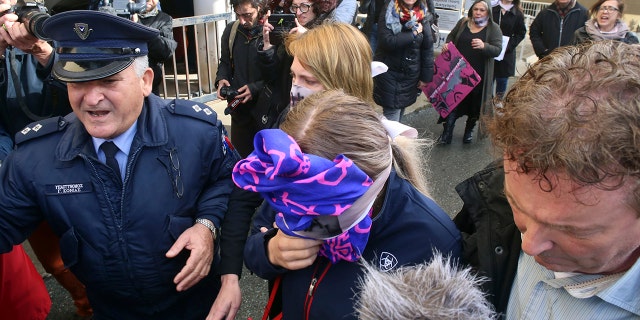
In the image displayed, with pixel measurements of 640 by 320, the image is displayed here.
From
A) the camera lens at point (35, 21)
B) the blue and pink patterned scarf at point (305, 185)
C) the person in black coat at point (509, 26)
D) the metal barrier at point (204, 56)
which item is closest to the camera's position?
the blue and pink patterned scarf at point (305, 185)

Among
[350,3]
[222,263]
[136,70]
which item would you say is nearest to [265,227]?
[222,263]

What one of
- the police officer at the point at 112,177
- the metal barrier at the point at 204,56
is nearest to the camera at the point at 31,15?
the police officer at the point at 112,177

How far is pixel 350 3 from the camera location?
4500 millimetres

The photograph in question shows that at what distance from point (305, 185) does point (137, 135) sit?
2.85 ft

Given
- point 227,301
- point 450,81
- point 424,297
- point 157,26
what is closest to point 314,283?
point 227,301

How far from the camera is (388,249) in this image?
4.85 ft

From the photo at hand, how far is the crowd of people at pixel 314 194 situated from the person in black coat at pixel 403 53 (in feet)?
8.22

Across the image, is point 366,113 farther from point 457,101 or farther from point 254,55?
point 457,101

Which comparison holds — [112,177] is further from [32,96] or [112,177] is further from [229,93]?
[229,93]

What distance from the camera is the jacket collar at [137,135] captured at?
1.72 metres

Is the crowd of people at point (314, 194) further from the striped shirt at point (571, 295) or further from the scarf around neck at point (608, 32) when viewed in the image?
the scarf around neck at point (608, 32)

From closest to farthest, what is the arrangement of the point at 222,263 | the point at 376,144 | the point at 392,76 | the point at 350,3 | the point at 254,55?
the point at 376,144, the point at 222,263, the point at 254,55, the point at 350,3, the point at 392,76

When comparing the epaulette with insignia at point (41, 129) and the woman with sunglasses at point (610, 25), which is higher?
the epaulette with insignia at point (41, 129)

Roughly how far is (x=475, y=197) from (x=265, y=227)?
2.47 ft
